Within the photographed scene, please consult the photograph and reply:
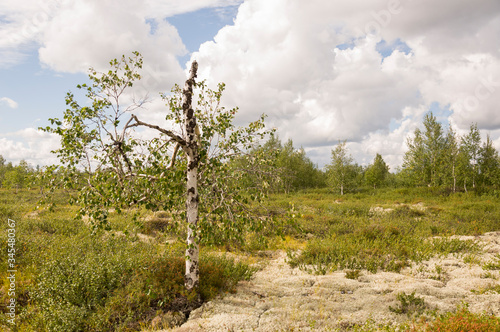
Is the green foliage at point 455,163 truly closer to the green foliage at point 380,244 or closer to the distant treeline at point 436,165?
the distant treeline at point 436,165

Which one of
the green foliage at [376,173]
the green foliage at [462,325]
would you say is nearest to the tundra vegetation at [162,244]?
the green foliage at [462,325]

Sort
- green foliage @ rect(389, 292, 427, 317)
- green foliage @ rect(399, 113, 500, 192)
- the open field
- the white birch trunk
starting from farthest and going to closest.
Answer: green foliage @ rect(399, 113, 500, 192), the white birch trunk, green foliage @ rect(389, 292, 427, 317), the open field

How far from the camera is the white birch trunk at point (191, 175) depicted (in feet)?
21.6

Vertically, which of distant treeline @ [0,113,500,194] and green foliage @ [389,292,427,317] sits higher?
distant treeline @ [0,113,500,194]

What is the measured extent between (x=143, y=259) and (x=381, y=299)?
614 cm

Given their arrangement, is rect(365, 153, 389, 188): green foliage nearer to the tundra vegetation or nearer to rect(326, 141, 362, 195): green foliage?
rect(326, 141, 362, 195): green foliage

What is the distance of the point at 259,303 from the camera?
6.74m

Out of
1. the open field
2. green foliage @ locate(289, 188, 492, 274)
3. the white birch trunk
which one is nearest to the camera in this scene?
the open field

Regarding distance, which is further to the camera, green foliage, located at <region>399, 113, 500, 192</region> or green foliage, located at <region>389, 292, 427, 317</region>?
green foliage, located at <region>399, 113, 500, 192</region>

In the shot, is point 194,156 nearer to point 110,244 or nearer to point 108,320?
point 108,320

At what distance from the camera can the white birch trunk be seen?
659 centimetres

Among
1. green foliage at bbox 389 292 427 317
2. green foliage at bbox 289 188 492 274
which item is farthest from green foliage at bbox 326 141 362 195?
green foliage at bbox 389 292 427 317

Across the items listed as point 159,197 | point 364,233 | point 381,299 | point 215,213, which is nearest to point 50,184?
point 159,197

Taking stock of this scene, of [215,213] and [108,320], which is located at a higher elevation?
[215,213]
